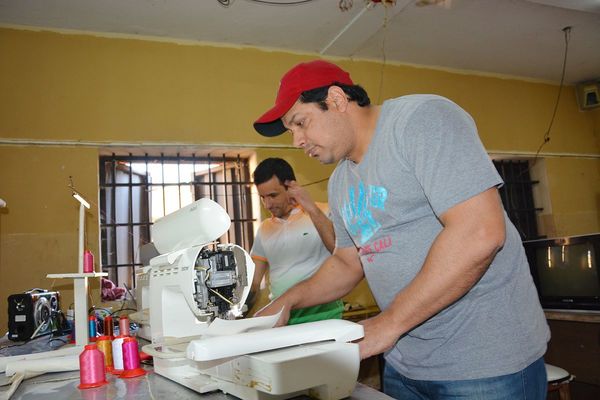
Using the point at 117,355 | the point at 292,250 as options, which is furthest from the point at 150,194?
the point at 117,355

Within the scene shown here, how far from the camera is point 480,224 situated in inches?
39.0

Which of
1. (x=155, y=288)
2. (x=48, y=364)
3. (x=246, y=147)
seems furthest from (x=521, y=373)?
(x=246, y=147)

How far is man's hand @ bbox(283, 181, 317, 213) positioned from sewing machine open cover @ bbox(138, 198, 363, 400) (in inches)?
48.0

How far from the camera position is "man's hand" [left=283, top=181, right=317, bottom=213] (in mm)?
2684

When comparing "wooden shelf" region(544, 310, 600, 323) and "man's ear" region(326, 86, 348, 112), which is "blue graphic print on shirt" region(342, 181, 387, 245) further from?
"wooden shelf" region(544, 310, 600, 323)

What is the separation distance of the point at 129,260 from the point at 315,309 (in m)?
1.74

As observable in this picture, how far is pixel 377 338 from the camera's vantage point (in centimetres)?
100

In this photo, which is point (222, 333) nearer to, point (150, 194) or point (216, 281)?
point (216, 281)

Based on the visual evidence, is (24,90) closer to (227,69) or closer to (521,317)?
(227,69)

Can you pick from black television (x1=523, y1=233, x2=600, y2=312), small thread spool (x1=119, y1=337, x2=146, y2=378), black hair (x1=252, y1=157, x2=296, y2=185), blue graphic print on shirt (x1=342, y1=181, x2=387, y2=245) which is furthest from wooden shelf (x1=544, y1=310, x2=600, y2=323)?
small thread spool (x1=119, y1=337, x2=146, y2=378)

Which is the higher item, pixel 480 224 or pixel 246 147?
pixel 246 147

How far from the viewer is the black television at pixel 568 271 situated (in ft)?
9.27

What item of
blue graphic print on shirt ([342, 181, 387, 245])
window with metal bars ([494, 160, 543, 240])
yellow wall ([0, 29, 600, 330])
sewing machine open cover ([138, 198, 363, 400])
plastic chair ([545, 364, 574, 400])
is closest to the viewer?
sewing machine open cover ([138, 198, 363, 400])

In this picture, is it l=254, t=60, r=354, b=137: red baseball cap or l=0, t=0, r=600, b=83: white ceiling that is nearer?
l=254, t=60, r=354, b=137: red baseball cap
